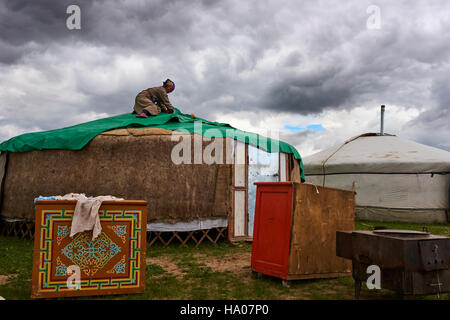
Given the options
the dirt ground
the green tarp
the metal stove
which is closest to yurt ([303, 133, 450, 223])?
the green tarp

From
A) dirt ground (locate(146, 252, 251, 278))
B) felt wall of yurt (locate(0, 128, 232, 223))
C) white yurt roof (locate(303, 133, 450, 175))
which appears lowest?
dirt ground (locate(146, 252, 251, 278))

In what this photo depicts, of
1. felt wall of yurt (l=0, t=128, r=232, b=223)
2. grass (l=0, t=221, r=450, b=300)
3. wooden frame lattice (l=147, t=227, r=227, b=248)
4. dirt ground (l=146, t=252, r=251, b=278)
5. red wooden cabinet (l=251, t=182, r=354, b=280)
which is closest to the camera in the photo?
grass (l=0, t=221, r=450, b=300)

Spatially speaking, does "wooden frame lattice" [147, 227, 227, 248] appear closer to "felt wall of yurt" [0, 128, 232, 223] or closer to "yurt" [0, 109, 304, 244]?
"yurt" [0, 109, 304, 244]

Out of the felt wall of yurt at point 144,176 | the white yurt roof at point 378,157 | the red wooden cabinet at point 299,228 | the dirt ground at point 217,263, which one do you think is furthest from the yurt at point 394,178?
the red wooden cabinet at point 299,228

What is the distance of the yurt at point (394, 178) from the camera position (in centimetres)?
1059

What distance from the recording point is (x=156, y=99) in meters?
8.75

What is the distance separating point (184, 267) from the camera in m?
5.21

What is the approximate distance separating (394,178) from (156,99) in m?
7.21

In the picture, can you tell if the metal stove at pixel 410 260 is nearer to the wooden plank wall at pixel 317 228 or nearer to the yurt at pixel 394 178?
the wooden plank wall at pixel 317 228

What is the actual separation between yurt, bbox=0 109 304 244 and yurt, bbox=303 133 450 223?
4.89m

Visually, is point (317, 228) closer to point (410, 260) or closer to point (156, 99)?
point (410, 260)

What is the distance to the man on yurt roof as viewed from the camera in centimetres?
857
